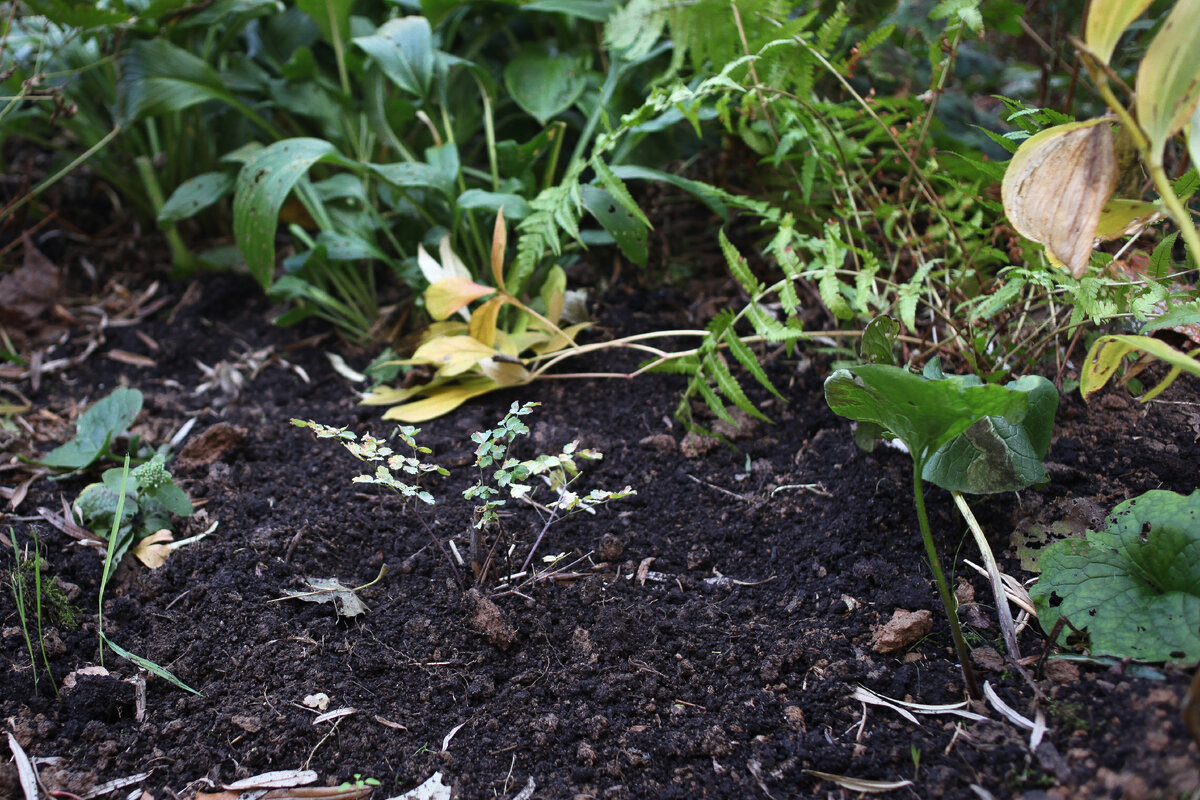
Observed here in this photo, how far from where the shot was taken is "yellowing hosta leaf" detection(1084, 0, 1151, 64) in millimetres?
939

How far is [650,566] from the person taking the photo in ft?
5.02

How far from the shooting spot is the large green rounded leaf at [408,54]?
2.21m

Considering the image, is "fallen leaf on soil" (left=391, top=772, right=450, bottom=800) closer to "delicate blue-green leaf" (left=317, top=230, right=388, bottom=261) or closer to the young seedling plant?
the young seedling plant

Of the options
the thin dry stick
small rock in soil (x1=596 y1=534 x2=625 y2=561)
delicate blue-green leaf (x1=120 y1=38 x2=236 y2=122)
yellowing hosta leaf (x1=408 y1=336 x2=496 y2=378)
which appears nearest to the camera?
the thin dry stick

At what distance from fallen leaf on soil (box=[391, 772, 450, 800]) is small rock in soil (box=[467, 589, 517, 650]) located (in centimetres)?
26

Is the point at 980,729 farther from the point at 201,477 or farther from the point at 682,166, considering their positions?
the point at 682,166

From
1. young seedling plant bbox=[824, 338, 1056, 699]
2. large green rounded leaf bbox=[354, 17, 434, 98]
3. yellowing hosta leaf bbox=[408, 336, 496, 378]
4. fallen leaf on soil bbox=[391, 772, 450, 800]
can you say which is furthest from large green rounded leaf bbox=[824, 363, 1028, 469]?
large green rounded leaf bbox=[354, 17, 434, 98]

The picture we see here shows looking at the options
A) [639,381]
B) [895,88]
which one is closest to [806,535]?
[639,381]

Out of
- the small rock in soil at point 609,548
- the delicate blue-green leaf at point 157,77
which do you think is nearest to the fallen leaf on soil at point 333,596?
the small rock in soil at point 609,548

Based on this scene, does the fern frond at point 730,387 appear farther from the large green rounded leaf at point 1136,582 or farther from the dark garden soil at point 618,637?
the large green rounded leaf at point 1136,582

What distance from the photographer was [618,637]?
1367mm

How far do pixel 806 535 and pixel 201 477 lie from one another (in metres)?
1.37

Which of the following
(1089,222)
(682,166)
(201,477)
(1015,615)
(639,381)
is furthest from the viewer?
(682,166)

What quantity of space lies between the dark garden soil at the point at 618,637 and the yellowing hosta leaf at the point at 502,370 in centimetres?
11
